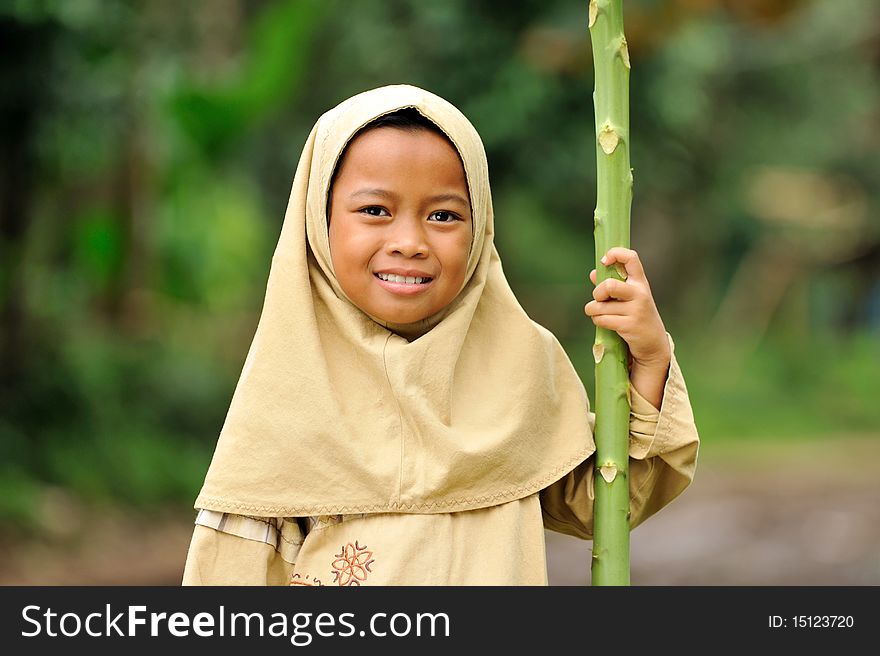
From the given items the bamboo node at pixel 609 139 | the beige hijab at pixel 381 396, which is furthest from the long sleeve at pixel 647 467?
the bamboo node at pixel 609 139

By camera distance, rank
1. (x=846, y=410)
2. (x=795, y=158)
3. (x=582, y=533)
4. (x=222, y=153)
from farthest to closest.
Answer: (x=795, y=158) → (x=846, y=410) → (x=222, y=153) → (x=582, y=533)

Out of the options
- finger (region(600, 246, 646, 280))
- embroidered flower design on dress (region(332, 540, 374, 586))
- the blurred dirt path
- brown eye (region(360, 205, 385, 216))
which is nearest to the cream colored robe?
embroidered flower design on dress (region(332, 540, 374, 586))

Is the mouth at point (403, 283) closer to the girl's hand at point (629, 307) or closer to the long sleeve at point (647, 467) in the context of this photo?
the girl's hand at point (629, 307)

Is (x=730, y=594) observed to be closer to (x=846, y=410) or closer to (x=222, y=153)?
(x=222, y=153)

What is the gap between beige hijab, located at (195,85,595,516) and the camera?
204 centimetres

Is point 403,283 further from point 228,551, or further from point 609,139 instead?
point 228,551

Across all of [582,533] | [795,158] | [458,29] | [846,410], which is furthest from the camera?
[795,158]

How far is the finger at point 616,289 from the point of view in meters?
2.03

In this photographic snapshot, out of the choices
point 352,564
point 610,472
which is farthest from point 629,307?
point 352,564

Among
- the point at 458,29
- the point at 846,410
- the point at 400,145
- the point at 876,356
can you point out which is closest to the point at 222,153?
the point at 458,29

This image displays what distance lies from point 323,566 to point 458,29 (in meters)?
6.26

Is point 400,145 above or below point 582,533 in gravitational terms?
above

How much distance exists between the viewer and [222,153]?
7.24 meters

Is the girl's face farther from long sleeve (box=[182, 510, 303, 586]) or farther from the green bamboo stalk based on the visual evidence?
Answer: long sleeve (box=[182, 510, 303, 586])
